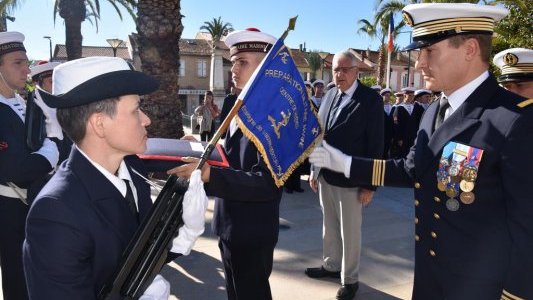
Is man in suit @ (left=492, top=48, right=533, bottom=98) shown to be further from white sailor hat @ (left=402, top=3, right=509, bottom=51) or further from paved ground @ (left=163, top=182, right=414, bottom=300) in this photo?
paved ground @ (left=163, top=182, right=414, bottom=300)

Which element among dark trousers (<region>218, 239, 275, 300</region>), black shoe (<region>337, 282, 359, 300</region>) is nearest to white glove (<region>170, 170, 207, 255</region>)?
dark trousers (<region>218, 239, 275, 300</region>)

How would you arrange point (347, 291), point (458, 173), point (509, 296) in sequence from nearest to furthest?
1. point (509, 296)
2. point (458, 173)
3. point (347, 291)

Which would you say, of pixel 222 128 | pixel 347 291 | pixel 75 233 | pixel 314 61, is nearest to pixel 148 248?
pixel 75 233

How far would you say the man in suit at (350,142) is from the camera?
154 inches

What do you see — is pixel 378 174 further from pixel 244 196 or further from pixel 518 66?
pixel 518 66

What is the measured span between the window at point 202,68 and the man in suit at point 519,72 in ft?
151

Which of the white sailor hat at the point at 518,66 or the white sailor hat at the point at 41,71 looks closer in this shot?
the white sailor hat at the point at 518,66

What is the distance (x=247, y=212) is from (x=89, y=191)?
3.76 feet

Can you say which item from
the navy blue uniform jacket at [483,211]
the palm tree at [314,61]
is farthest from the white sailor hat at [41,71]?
the palm tree at [314,61]

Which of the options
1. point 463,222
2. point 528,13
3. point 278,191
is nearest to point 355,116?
point 278,191

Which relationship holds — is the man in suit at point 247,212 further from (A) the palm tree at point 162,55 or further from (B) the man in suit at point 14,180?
(A) the palm tree at point 162,55

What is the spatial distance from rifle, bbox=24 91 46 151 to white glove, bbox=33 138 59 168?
0.13ft

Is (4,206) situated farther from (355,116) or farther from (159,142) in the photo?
(355,116)

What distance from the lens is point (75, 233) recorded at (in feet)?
4.80
